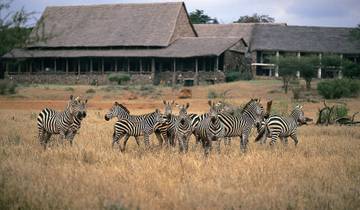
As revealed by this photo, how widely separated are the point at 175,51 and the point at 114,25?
8.26 m

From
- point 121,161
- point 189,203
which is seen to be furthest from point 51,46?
point 189,203

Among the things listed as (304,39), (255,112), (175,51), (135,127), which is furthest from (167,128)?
(304,39)

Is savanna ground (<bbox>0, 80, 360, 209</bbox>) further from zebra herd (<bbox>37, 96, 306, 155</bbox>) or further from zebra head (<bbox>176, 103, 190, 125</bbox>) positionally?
zebra head (<bbox>176, 103, 190, 125</bbox>)

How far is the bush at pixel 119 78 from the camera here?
54.4 metres

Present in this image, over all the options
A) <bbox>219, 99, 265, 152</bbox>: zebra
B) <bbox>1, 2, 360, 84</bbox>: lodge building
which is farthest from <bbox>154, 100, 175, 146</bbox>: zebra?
<bbox>1, 2, 360, 84</bbox>: lodge building

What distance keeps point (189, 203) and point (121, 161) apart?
162 inches

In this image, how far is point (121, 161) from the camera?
1338 cm

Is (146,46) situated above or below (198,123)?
above

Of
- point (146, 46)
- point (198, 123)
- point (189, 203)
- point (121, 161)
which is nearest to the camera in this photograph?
point (189, 203)

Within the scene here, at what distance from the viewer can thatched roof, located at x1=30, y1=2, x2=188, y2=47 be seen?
187 ft

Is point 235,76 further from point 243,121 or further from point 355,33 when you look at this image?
point 243,121

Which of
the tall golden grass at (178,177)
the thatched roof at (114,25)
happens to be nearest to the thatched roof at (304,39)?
Result: the thatched roof at (114,25)

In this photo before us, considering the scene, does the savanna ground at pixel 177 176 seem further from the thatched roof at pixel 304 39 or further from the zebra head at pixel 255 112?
the thatched roof at pixel 304 39

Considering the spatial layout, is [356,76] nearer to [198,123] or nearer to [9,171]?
[198,123]
